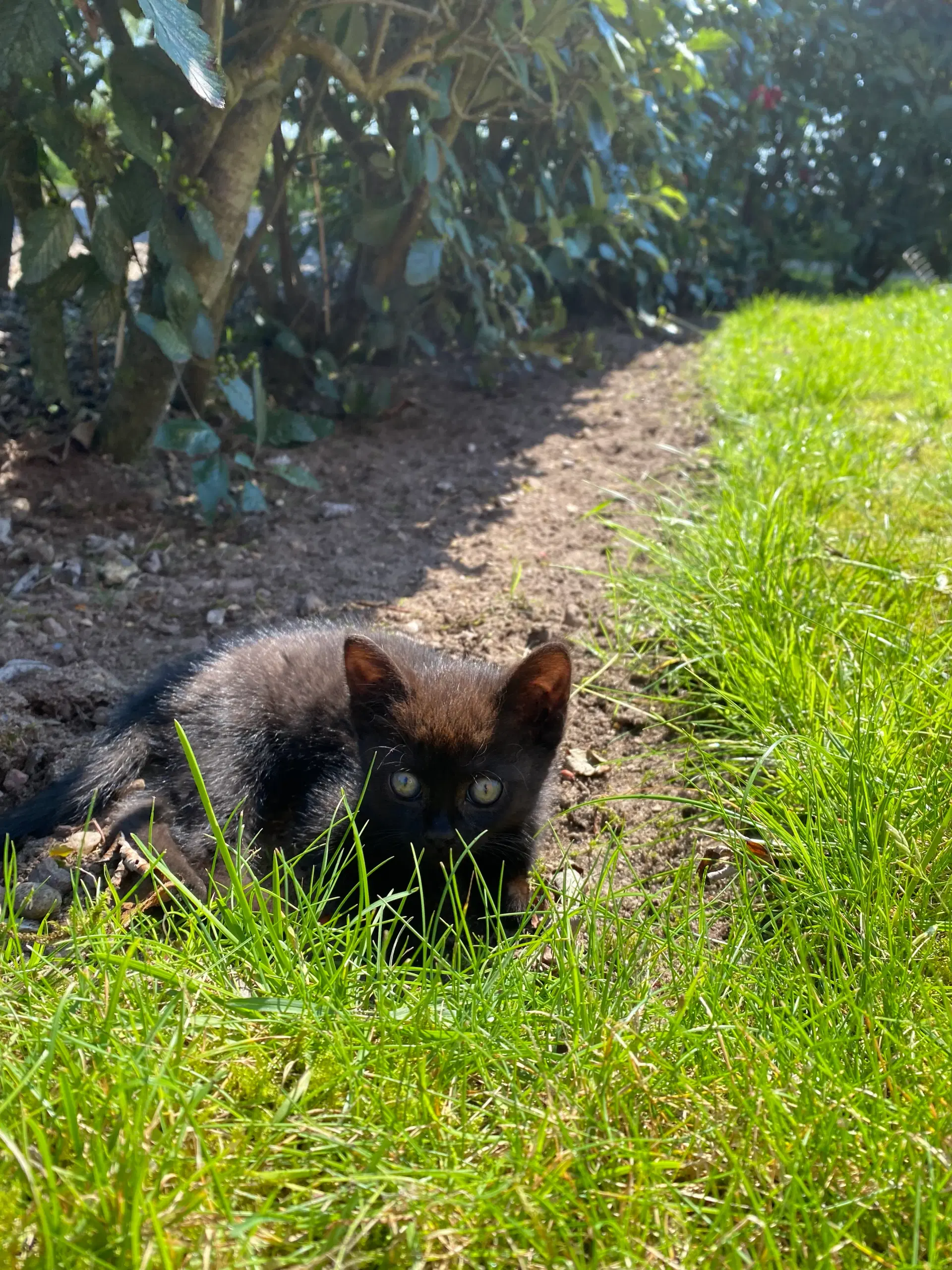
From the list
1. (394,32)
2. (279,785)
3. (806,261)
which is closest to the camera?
(279,785)

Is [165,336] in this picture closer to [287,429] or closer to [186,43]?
[287,429]

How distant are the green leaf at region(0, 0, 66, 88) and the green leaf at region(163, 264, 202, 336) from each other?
70 centimetres

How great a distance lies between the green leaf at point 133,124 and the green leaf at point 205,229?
20 cm

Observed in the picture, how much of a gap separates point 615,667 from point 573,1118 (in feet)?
5.48

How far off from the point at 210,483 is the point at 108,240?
794 mm

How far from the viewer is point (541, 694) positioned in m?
2.15

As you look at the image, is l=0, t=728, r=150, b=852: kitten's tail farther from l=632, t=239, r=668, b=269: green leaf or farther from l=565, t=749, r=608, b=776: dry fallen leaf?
l=632, t=239, r=668, b=269: green leaf

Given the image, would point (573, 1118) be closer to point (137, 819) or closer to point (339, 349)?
point (137, 819)

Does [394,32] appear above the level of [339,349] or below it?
above

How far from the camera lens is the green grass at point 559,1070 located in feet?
3.54

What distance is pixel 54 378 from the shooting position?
10.9 feet

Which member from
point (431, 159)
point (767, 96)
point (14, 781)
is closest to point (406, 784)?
point (14, 781)

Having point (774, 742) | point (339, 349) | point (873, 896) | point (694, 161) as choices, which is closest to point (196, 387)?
point (339, 349)

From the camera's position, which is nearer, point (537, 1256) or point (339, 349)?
point (537, 1256)
